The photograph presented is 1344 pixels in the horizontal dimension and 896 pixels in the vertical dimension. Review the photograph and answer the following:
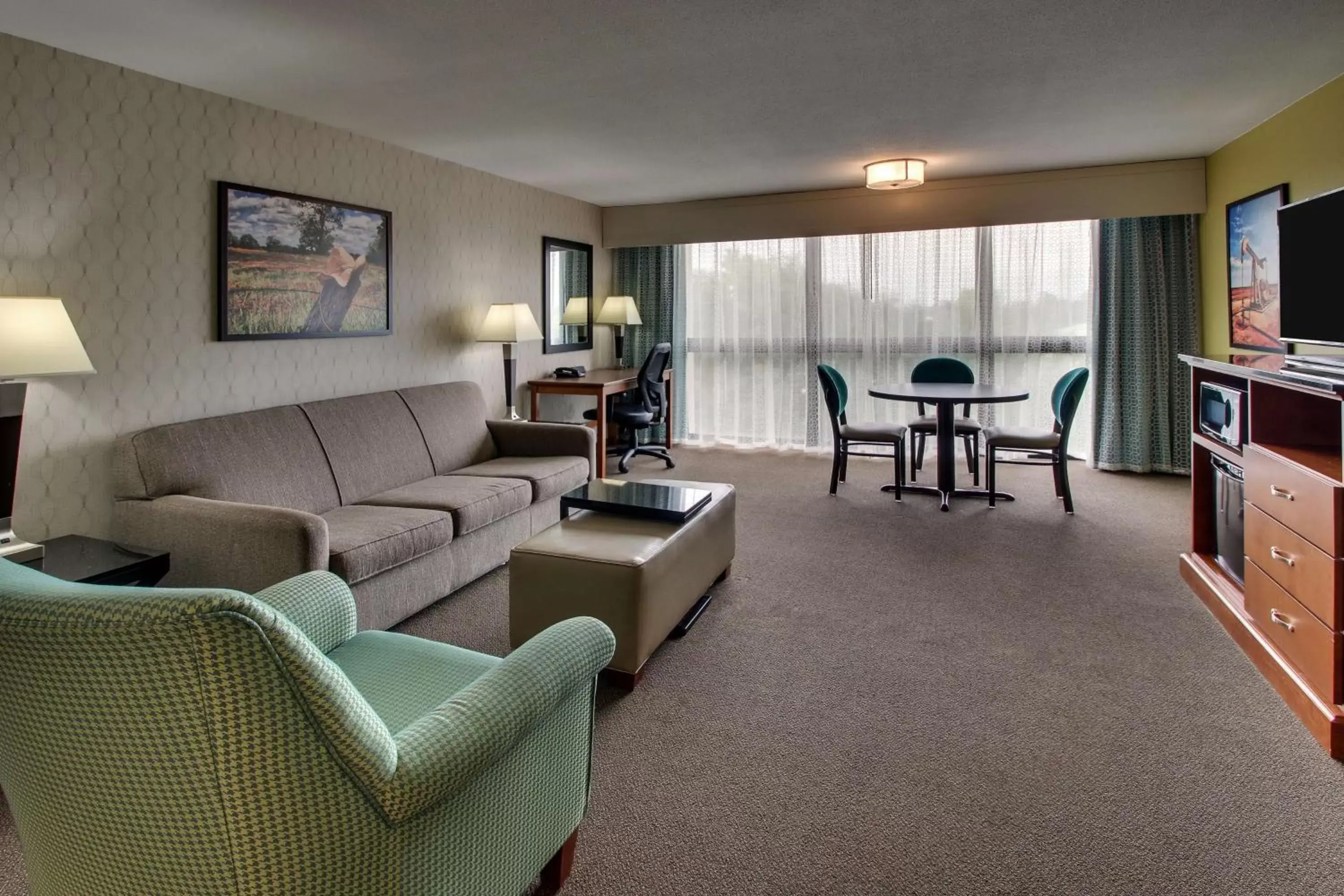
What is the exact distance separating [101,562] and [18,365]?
0.64 meters

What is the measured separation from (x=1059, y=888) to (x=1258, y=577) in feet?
5.42

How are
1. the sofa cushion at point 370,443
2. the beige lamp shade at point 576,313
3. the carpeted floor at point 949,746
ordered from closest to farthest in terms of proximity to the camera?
the carpeted floor at point 949,746 < the sofa cushion at point 370,443 < the beige lamp shade at point 576,313

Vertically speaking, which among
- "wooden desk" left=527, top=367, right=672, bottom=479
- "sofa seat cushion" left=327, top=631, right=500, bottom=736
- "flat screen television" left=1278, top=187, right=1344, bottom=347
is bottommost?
"sofa seat cushion" left=327, top=631, right=500, bottom=736

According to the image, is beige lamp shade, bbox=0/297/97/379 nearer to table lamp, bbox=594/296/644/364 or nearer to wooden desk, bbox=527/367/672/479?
wooden desk, bbox=527/367/672/479

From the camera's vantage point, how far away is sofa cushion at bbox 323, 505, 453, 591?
274 cm

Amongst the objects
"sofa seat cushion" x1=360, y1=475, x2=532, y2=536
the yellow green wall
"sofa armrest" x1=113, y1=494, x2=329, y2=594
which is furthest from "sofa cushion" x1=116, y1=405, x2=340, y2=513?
the yellow green wall

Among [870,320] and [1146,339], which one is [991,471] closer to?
[1146,339]

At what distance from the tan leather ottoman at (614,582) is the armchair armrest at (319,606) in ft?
2.54

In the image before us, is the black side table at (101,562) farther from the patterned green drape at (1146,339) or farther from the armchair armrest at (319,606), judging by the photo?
the patterned green drape at (1146,339)

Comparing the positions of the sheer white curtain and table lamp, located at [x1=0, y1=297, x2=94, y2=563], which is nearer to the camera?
table lamp, located at [x1=0, y1=297, x2=94, y2=563]

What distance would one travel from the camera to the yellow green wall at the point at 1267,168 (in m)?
3.49

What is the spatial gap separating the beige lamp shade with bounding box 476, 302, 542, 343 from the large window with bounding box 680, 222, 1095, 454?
241 cm

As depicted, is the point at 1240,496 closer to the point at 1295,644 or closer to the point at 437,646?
the point at 1295,644

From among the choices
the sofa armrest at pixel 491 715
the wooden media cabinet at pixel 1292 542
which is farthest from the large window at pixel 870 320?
the sofa armrest at pixel 491 715
